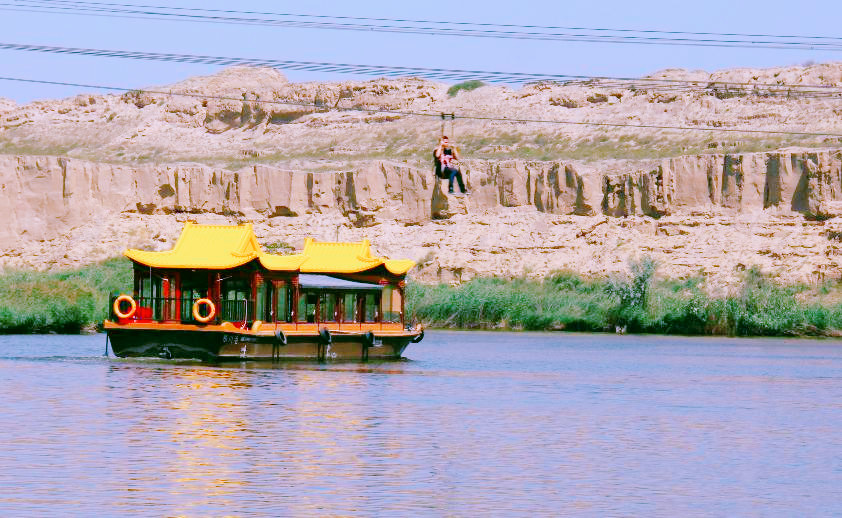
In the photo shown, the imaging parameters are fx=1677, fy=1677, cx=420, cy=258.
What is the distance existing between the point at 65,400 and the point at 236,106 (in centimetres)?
9005

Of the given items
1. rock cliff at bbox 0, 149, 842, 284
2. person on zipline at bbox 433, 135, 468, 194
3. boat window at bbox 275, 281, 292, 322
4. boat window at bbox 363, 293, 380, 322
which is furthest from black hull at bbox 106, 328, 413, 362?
rock cliff at bbox 0, 149, 842, 284

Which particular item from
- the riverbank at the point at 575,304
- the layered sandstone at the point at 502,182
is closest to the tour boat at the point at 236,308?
the riverbank at the point at 575,304

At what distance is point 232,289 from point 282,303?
5.44 feet

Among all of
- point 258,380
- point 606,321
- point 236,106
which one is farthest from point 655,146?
point 258,380

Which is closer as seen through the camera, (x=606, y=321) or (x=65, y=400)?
(x=65, y=400)

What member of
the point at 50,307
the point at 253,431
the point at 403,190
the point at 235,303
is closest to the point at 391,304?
the point at 235,303

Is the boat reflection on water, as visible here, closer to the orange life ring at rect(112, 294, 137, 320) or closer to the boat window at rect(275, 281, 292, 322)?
the orange life ring at rect(112, 294, 137, 320)

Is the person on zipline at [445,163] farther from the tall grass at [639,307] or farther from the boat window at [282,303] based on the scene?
the tall grass at [639,307]

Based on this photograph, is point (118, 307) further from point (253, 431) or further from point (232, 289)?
point (253, 431)

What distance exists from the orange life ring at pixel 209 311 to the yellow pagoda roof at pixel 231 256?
41.5 inches

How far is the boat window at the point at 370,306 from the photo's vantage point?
5100 centimetres

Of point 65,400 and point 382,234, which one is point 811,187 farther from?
point 65,400

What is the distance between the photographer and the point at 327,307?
164 feet

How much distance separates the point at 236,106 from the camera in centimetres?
12175
